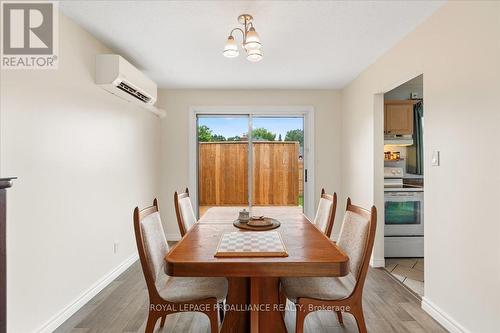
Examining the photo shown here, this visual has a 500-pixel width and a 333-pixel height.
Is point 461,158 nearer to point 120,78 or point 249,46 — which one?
point 249,46

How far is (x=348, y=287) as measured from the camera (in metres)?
1.82

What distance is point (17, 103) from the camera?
1.84 m

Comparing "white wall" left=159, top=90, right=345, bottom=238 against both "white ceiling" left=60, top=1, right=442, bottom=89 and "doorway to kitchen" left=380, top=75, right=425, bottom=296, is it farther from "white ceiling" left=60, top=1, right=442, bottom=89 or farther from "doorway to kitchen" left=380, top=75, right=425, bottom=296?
"doorway to kitchen" left=380, top=75, right=425, bottom=296

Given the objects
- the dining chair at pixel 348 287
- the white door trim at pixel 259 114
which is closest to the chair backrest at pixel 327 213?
the dining chair at pixel 348 287

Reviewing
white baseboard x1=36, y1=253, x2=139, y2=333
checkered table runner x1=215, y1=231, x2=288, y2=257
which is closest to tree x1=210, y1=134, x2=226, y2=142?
white baseboard x1=36, y1=253, x2=139, y2=333

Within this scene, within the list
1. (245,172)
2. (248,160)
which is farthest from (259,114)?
(245,172)

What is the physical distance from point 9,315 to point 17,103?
1318 millimetres

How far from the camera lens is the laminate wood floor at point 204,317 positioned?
2156mm

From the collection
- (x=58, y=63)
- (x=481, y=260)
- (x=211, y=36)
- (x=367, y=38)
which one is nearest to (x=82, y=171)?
(x=58, y=63)

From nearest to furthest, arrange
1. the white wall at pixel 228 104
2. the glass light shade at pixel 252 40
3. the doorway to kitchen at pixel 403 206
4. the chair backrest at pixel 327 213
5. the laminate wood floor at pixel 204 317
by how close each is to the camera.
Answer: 1. the glass light shade at pixel 252 40
2. the laminate wood floor at pixel 204 317
3. the chair backrest at pixel 327 213
4. the doorway to kitchen at pixel 403 206
5. the white wall at pixel 228 104

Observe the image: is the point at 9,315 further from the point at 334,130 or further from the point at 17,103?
the point at 334,130

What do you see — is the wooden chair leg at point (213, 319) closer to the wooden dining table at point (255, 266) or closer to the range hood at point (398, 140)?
Result: the wooden dining table at point (255, 266)

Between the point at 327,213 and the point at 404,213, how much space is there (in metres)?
1.73

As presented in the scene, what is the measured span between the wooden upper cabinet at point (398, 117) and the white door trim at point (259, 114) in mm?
1158
